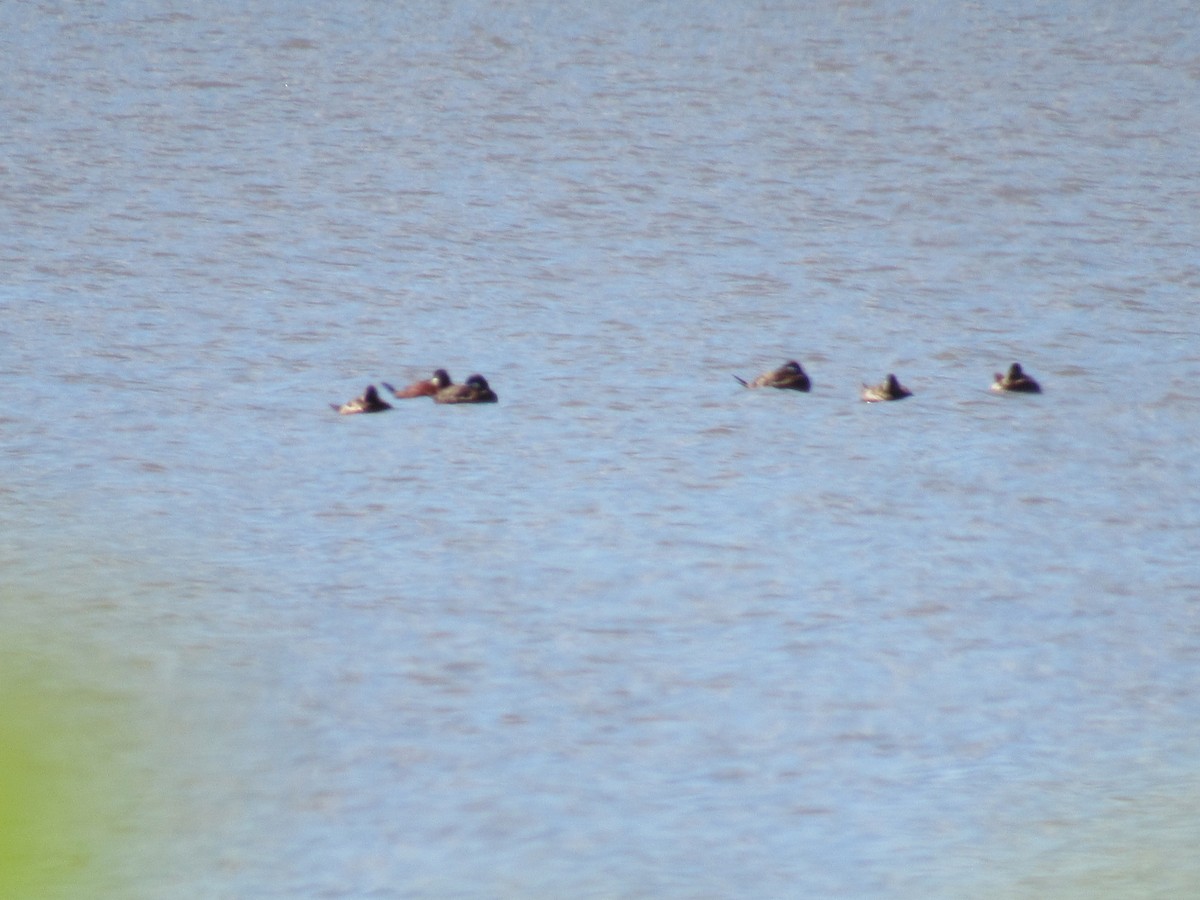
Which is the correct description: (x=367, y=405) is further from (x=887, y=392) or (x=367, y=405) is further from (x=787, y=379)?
(x=887, y=392)

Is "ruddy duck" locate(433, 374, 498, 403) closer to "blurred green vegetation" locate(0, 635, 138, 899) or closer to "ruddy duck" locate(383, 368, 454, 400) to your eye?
"ruddy duck" locate(383, 368, 454, 400)

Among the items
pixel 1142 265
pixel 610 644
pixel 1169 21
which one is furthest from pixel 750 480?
pixel 1169 21

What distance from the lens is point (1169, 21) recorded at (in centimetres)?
1983

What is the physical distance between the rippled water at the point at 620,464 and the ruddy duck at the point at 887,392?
0.07 m

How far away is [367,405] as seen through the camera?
29.7 ft

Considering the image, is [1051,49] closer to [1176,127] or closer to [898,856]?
[1176,127]

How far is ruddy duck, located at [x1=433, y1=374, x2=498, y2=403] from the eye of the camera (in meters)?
9.05

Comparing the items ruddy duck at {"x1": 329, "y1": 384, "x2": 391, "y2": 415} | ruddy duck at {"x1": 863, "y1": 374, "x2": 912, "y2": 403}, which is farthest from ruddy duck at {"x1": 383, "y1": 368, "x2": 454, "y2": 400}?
ruddy duck at {"x1": 863, "y1": 374, "x2": 912, "y2": 403}

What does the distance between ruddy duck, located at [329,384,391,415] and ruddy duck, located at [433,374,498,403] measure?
254 mm

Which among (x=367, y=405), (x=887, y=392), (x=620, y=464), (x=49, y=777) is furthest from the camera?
(x=887, y=392)

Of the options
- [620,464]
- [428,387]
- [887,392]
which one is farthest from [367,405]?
[887,392]

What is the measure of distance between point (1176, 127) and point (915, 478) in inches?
322

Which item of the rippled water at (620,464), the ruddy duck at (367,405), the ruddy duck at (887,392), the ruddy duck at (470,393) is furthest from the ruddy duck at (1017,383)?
the ruddy duck at (367,405)

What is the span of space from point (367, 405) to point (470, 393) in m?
0.44
